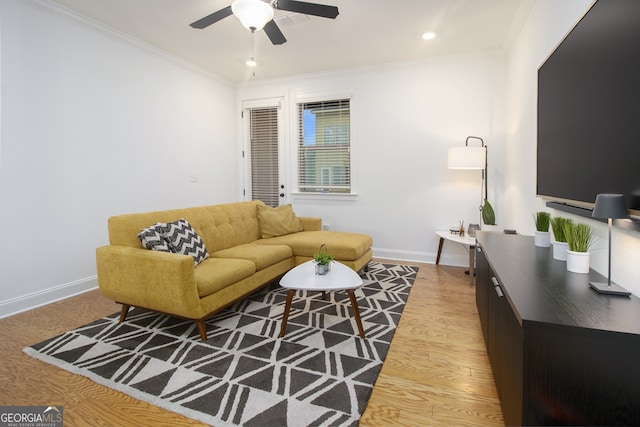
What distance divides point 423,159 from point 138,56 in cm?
378

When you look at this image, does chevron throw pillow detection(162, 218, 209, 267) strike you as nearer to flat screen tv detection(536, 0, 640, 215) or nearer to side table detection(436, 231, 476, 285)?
flat screen tv detection(536, 0, 640, 215)

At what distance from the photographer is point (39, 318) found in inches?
104

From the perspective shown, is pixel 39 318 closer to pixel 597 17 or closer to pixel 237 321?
pixel 237 321

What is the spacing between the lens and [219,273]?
7.88 ft

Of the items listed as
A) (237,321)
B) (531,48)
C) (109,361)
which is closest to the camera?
(109,361)

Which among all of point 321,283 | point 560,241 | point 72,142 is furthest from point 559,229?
point 72,142

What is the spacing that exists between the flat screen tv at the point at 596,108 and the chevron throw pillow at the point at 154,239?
2.70 metres

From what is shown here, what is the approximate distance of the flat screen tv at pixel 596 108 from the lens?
1.20 m

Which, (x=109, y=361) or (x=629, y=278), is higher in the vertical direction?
(x=629, y=278)

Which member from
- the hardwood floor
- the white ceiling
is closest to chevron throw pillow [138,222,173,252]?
the hardwood floor

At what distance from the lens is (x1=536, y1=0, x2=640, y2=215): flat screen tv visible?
1.20 m

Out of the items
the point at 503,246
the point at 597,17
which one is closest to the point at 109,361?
the point at 503,246

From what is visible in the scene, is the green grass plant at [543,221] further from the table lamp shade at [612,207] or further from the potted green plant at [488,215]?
the potted green plant at [488,215]

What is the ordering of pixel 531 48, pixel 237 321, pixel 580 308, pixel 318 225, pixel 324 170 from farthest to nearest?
1. pixel 324 170
2. pixel 318 225
3. pixel 531 48
4. pixel 237 321
5. pixel 580 308
